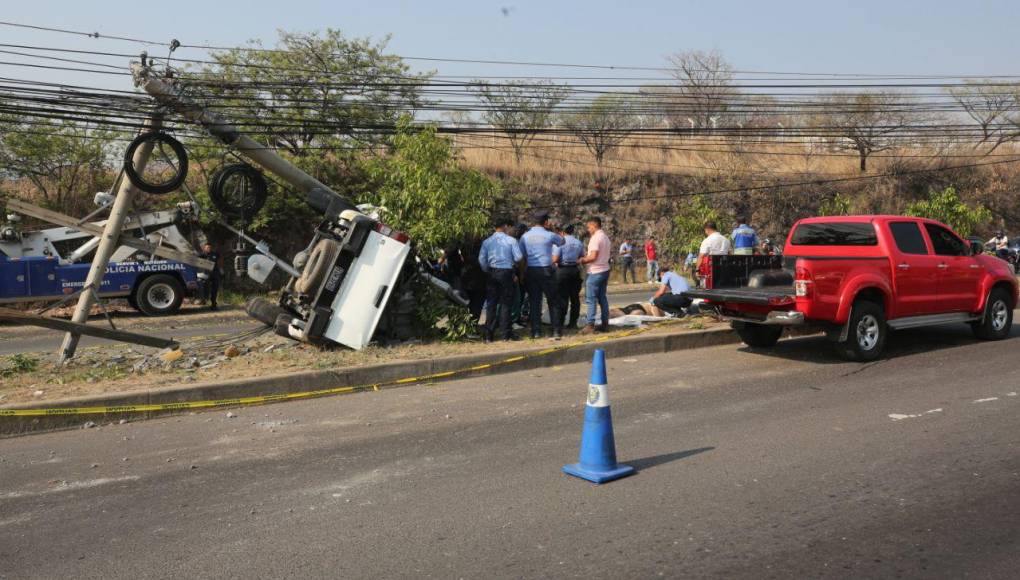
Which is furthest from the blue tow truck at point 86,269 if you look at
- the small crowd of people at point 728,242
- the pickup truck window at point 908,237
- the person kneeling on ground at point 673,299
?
the pickup truck window at point 908,237

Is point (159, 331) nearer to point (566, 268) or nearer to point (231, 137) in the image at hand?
point (231, 137)

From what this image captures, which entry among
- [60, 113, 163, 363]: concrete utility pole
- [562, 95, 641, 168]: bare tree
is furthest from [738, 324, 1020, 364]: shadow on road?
[562, 95, 641, 168]: bare tree

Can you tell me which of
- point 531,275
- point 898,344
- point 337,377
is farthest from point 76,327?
point 898,344

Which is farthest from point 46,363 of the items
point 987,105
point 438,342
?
point 987,105

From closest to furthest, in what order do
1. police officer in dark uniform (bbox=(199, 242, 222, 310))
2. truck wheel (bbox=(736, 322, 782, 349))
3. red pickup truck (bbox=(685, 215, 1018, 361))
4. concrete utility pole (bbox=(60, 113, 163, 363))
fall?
red pickup truck (bbox=(685, 215, 1018, 361)) → concrete utility pole (bbox=(60, 113, 163, 363)) → truck wheel (bbox=(736, 322, 782, 349)) → police officer in dark uniform (bbox=(199, 242, 222, 310))

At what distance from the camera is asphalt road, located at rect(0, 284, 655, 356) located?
46.1ft

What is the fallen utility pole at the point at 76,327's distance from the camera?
872 cm

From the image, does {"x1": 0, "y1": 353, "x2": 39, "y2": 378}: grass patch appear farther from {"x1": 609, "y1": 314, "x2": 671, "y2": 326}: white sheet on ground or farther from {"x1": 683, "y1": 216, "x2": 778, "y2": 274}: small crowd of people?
{"x1": 683, "y1": 216, "x2": 778, "y2": 274}: small crowd of people

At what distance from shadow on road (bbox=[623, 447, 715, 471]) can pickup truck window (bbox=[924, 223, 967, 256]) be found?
6403 millimetres

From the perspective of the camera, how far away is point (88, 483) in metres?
5.57

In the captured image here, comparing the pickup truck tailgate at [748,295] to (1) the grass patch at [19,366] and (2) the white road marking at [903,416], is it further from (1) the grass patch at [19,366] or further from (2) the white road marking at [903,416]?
(1) the grass patch at [19,366]

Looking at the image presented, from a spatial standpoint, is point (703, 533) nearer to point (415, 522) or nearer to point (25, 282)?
point (415, 522)

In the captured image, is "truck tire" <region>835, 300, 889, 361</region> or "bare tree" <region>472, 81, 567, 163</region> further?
"bare tree" <region>472, 81, 567, 163</region>

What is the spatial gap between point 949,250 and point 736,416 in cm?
563
